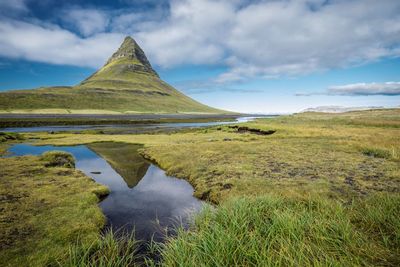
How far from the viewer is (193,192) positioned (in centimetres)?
1747

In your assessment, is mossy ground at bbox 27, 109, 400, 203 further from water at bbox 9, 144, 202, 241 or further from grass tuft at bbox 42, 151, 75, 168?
grass tuft at bbox 42, 151, 75, 168

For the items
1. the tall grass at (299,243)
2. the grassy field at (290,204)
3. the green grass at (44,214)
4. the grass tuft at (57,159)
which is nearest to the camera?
the tall grass at (299,243)

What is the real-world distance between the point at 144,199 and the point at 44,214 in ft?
20.2

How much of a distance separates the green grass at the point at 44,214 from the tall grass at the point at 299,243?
5.24 metres

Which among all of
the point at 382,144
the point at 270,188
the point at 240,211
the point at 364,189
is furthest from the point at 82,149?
the point at 382,144

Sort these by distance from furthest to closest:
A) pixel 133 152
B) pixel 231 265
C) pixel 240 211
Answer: pixel 133 152 < pixel 240 211 < pixel 231 265

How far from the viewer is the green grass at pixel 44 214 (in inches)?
347

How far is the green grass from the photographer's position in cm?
881

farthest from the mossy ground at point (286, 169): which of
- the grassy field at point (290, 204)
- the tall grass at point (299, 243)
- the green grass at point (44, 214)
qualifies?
the green grass at point (44, 214)

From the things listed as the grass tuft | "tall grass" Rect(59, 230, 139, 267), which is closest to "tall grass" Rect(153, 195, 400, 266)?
"tall grass" Rect(59, 230, 139, 267)

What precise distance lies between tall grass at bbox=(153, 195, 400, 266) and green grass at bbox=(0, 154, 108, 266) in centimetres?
524

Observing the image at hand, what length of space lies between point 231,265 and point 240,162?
57.1 ft

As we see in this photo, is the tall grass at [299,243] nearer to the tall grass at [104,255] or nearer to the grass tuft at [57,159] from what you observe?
the tall grass at [104,255]

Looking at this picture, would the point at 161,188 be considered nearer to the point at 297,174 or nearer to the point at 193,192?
the point at 193,192
